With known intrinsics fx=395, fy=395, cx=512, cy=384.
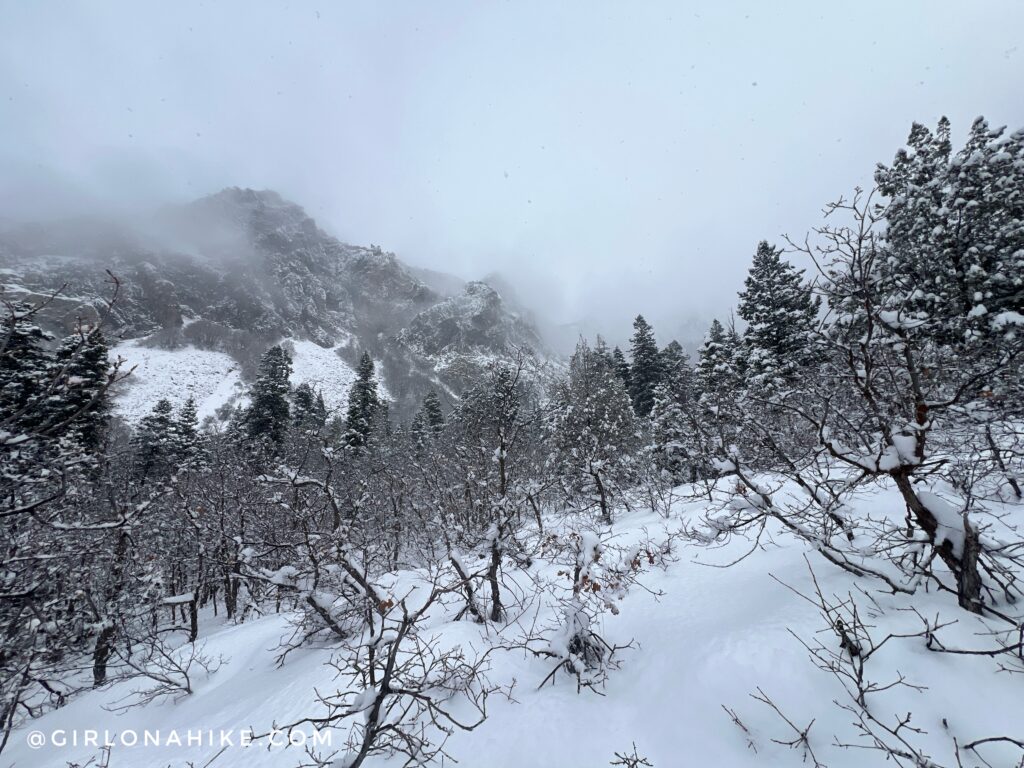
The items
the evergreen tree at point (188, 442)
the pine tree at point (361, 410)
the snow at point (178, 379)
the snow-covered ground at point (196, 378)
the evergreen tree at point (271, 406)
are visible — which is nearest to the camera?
the evergreen tree at point (188, 442)

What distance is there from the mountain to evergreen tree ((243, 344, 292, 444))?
51676 millimetres

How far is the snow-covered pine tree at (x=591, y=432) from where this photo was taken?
21.5 metres

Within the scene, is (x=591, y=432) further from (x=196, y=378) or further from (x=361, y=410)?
(x=196, y=378)

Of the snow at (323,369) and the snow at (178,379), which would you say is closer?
the snow at (178,379)

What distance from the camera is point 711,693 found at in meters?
4.23

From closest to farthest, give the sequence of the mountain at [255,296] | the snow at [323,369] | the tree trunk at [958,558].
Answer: the tree trunk at [958,558], the snow at [323,369], the mountain at [255,296]

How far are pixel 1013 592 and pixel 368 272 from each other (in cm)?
17073

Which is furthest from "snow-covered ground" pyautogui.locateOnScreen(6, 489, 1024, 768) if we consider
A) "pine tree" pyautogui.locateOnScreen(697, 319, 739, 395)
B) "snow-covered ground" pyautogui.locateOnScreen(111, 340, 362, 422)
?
"snow-covered ground" pyautogui.locateOnScreen(111, 340, 362, 422)

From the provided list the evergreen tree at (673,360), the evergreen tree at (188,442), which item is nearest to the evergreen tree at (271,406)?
the evergreen tree at (188,442)

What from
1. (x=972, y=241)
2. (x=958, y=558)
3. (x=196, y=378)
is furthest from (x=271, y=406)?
(x=196, y=378)

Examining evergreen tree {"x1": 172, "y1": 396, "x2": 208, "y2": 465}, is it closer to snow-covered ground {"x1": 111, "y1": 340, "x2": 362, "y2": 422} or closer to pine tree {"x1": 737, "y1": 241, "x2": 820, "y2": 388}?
snow-covered ground {"x1": 111, "y1": 340, "x2": 362, "y2": 422}

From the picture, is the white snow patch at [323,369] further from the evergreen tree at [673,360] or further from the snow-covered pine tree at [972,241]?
the snow-covered pine tree at [972,241]

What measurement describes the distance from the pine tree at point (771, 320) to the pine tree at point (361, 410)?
28273mm

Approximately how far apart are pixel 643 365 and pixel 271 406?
3232 cm
